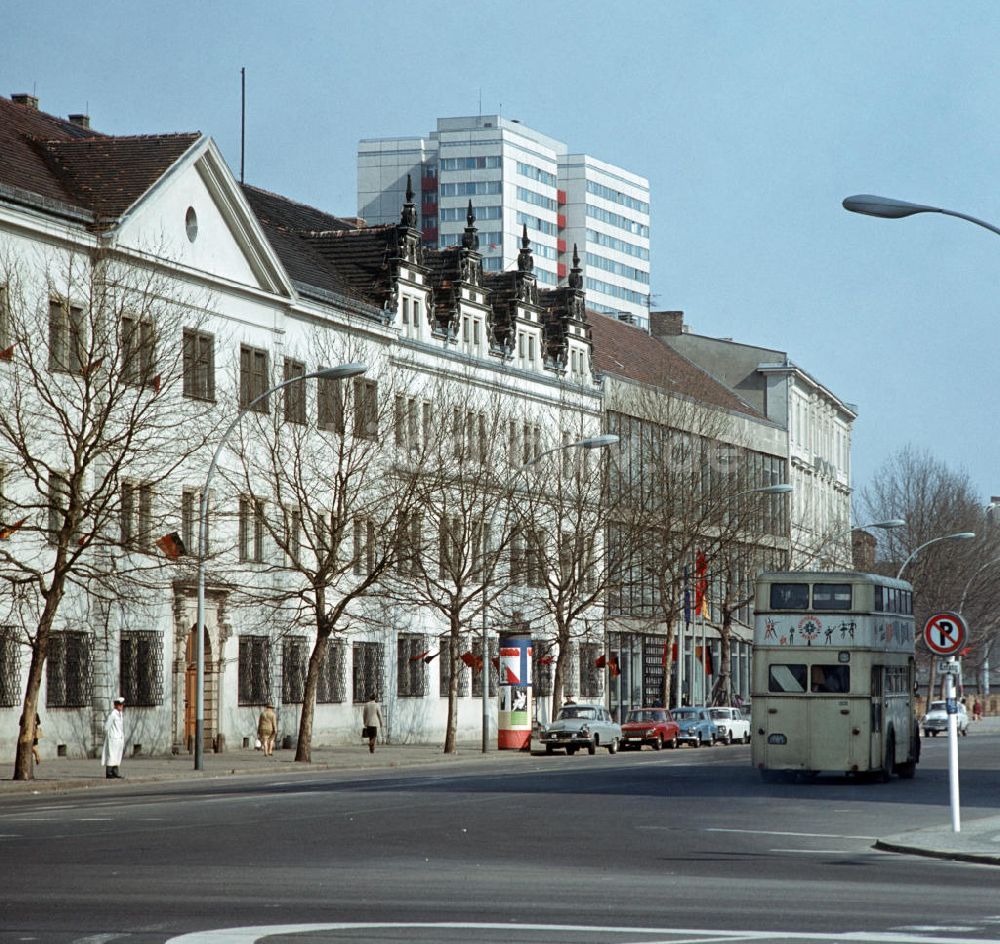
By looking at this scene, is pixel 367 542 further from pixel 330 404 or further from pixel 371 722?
pixel 371 722

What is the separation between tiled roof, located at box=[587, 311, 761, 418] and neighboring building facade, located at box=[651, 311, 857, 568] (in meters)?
2.00

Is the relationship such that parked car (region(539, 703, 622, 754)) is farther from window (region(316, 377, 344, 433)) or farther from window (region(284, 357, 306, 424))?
window (region(284, 357, 306, 424))

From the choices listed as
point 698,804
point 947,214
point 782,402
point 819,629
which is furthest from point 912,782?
point 782,402

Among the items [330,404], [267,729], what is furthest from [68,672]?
[330,404]

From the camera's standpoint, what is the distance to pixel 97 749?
52812 mm

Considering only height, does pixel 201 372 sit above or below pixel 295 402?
above

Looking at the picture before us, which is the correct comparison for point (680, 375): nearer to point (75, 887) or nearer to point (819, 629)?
point (819, 629)

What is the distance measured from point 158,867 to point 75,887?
2273 millimetres

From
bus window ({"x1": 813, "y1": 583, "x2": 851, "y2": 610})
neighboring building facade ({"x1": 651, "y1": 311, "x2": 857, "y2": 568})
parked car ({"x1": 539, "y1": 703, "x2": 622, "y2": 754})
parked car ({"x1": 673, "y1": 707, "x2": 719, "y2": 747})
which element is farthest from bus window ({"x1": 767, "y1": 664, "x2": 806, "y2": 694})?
neighboring building facade ({"x1": 651, "y1": 311, "x2": 857, "y2": 568})

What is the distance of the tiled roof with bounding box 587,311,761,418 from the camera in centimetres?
9400

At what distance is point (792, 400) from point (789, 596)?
71.2 metres

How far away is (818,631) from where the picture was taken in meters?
40.6

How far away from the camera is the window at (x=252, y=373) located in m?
60.2

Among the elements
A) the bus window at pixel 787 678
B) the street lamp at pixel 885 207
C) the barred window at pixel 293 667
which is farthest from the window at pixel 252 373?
the street lamp at pixel 885 207
